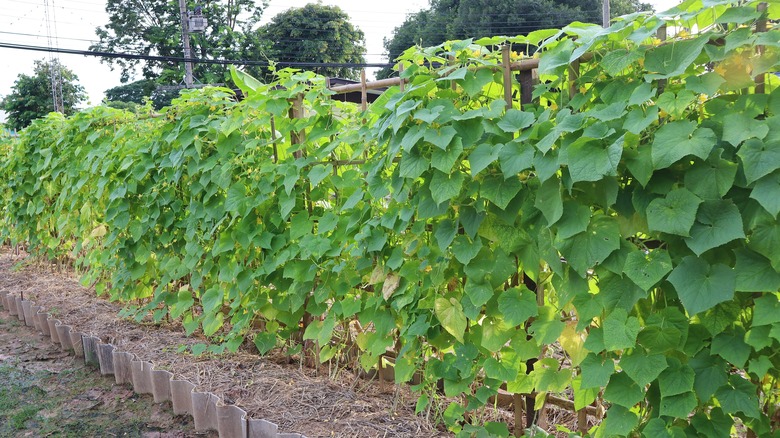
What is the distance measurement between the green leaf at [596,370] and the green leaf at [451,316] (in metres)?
0.45

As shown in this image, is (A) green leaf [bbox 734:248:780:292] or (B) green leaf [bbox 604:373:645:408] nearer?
(A) green leaf [bbox 734:248:780:292]

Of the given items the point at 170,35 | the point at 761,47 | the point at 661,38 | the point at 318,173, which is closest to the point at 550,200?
the point at 661,38

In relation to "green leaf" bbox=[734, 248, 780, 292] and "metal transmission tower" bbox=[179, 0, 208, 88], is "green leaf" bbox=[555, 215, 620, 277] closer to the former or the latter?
"green leaf" bbox=[734, 248, 780, 292]

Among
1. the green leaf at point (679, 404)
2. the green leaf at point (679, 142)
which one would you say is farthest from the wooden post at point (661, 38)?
the green leaf at point (679, 404)

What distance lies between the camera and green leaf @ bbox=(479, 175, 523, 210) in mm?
1947

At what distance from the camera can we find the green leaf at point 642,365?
5.66ft

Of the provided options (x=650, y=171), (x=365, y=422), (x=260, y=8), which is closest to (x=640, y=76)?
(x=650, y=171)

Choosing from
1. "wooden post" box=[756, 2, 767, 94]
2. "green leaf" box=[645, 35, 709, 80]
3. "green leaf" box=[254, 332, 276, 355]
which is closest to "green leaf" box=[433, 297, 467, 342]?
"green leaf" box=[645, 35, 709, 80]

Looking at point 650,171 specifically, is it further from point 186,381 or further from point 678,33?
point 186,381

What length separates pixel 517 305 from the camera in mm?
2062

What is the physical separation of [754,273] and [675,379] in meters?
0.36

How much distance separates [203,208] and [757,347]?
2791 millimetres

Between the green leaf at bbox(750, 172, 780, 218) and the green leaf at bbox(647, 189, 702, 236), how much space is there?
13cm

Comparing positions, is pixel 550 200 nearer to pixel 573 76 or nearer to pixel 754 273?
pixel 573 76
